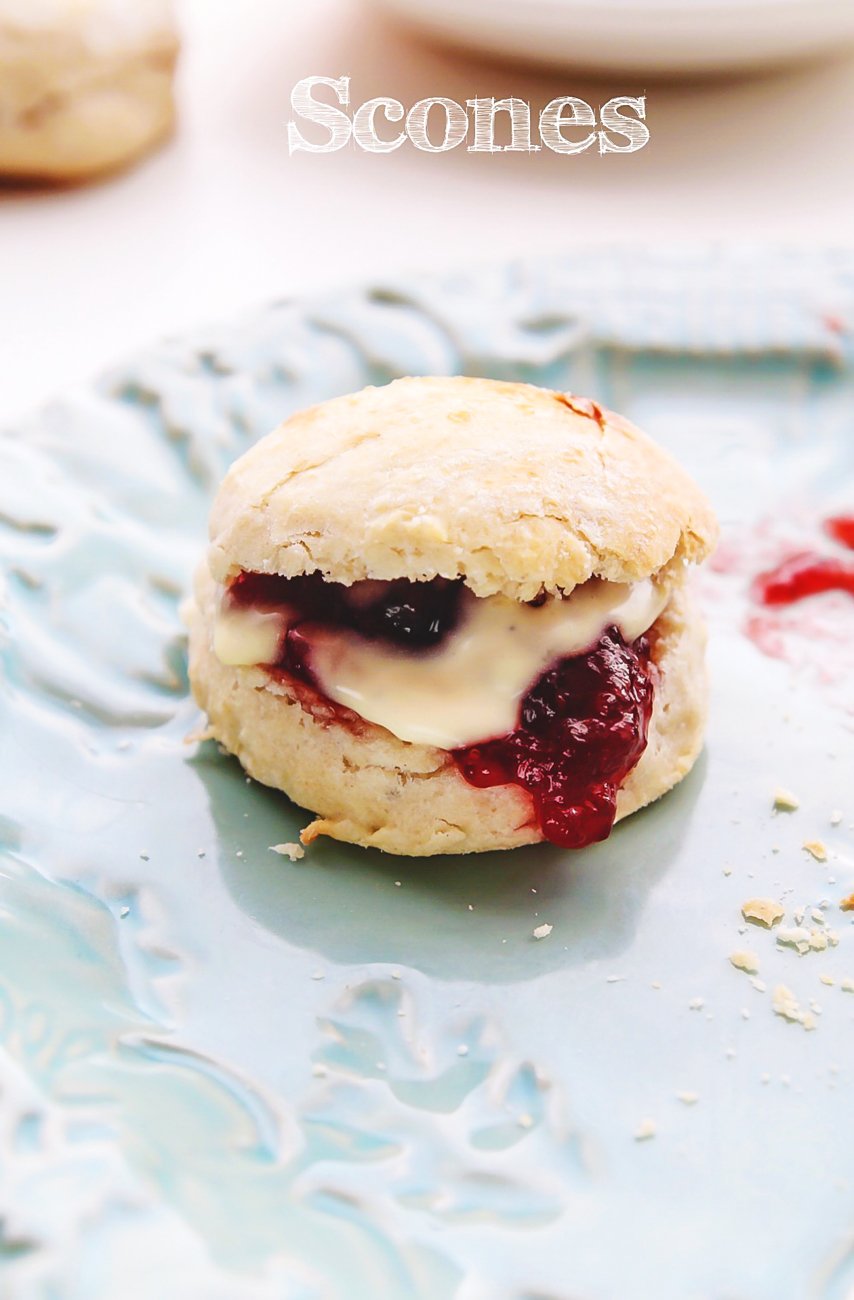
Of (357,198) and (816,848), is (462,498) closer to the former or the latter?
(816,848)

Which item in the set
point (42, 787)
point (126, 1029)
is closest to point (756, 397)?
point (42, 787)

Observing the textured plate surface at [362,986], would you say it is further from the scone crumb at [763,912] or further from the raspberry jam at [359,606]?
the raspberry jam at [359,606]

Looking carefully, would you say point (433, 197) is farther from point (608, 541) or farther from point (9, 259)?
point (608, 541)

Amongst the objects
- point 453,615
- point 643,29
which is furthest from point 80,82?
point 453,615

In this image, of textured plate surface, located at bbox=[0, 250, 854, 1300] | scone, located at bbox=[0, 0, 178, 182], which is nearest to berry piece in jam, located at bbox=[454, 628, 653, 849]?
textured plate surface, located at bbox=[0, 250, 854, 1300]

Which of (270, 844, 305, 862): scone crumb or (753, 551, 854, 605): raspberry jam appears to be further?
(753, 551, 854, 605): raspberry jam

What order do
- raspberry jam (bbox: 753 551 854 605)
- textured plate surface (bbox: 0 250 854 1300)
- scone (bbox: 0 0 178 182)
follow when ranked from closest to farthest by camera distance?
textured plate surface (bbox: 0 250 854 1300) → raspberry jam (bbox: 753 551 854 605) → scone (bbox: 0 0 178 182)

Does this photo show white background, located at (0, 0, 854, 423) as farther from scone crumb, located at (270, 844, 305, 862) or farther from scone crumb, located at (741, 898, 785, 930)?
scone crumb, located at (741, 898, 785, 930)
